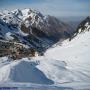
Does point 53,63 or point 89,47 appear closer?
point 53,63

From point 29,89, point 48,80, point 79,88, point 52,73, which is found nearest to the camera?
point 29,89

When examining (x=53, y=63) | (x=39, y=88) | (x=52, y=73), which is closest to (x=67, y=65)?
(x=53, y=63)

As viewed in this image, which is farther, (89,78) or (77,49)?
(77,49)

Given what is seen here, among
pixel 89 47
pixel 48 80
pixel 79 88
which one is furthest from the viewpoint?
pixel 89 47

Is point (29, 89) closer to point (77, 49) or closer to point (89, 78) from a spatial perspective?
point (89, 78)

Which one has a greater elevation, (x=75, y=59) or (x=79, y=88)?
(x=75, y=59)

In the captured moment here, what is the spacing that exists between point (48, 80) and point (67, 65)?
6460 mm

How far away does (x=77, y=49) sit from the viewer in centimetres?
4359

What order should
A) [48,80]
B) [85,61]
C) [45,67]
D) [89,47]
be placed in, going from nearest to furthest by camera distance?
[48,80] → [45,67] → [85,61] → [89,47]

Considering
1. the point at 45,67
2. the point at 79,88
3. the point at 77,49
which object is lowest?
the point at 79,88

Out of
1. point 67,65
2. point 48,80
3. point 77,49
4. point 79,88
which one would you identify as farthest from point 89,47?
point 79,88

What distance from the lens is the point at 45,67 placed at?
31.4 metres

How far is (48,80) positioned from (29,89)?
8.52 meters

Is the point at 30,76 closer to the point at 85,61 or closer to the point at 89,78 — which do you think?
the point at 89,78
